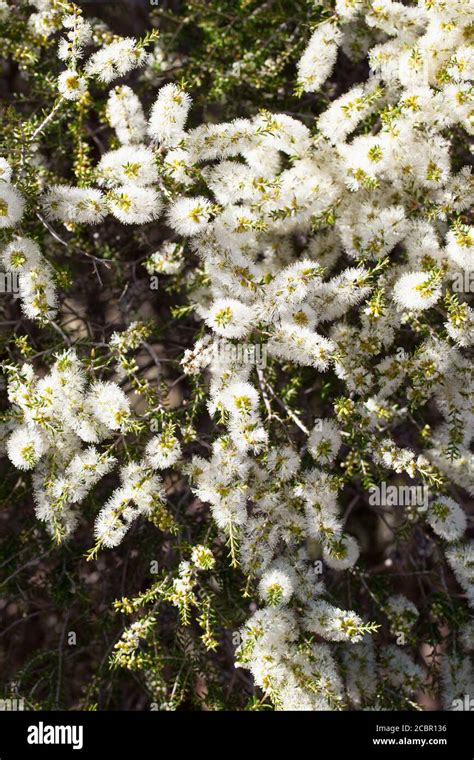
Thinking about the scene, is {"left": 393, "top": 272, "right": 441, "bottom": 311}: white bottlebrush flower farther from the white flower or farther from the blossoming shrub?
the white flower

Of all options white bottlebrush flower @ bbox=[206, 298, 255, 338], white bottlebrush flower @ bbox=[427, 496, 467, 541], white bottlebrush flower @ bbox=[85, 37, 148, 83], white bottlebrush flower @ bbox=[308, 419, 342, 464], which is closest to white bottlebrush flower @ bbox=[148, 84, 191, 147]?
white bottlebrush flower @ bbox=[85, 37, 148, 83]

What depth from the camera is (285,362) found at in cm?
266

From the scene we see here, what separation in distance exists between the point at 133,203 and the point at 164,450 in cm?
78

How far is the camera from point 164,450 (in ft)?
7.27

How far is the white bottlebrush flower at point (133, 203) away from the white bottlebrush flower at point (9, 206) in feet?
0.92

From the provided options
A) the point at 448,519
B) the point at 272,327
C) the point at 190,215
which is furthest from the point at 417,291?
the point at 448,519

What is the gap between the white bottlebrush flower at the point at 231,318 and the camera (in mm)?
2164

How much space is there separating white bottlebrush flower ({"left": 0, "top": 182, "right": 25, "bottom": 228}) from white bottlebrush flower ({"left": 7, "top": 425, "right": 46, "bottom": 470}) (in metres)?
0.64

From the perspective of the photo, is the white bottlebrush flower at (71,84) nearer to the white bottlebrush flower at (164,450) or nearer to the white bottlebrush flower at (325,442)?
the white bottlebrush flower at (164,450)

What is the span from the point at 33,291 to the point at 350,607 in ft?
5.34

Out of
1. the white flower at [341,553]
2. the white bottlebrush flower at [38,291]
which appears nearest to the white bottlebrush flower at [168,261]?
the white bottlebrush flower at [38,291]

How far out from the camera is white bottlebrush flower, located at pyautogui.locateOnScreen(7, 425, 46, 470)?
2.21 m

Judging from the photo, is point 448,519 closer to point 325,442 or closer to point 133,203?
point 325,442
